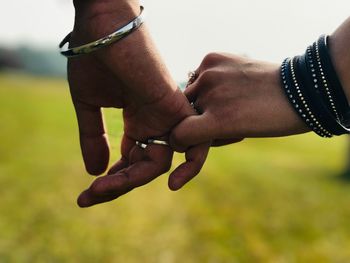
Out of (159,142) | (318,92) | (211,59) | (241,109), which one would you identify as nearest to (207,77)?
(211,59)

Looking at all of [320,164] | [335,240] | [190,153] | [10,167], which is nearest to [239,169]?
[320,164]

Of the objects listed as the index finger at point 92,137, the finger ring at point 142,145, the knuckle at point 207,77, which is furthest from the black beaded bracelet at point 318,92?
the index finger at point 92,137

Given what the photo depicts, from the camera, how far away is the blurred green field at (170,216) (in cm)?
600

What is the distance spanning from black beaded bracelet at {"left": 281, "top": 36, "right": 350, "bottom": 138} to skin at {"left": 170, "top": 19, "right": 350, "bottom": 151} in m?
0.03

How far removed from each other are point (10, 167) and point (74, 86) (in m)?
8.62

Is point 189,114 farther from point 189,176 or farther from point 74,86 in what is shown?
point 74,86

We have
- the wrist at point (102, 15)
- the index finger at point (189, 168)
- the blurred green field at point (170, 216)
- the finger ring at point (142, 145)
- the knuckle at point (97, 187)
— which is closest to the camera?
the wrist at point (102, 15)

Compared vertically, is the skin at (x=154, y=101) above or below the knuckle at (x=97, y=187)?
above

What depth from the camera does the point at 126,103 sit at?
255 centimetres

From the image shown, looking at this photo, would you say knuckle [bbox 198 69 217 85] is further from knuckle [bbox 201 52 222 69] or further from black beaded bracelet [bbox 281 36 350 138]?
black beaded bracelet [bbox 281 36 350 138]

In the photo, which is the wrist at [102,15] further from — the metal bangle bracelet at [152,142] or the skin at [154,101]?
the metal bangle bracelet at [152,142]

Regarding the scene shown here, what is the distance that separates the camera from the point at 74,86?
245cm

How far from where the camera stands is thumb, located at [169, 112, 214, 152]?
97.0 inches

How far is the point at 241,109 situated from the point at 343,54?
0.45 meters
